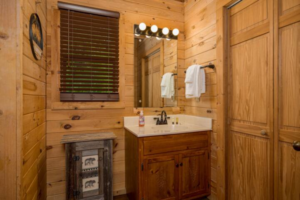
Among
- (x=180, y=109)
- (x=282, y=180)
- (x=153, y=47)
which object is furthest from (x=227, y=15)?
(x=282, y=180)

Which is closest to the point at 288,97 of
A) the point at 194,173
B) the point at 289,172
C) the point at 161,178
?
the point at 289,172

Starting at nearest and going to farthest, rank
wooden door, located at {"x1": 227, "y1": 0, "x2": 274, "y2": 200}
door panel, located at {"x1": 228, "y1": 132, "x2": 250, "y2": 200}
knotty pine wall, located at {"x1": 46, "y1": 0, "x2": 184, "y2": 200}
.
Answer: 1. wooden door, located at {"x1": 227, "y1": 0, "x2": 274, "y2": 200}
2. door panel, located at {"x1": 228, "y1": 132, "x2": 250, "y2": 200}
3. knotty pine wall, located at {"x1": 46, "y1": 0, "x2": 184, "y2": 200}

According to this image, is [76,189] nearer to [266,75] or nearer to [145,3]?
[266,75]

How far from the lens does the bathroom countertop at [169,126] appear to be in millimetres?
1839

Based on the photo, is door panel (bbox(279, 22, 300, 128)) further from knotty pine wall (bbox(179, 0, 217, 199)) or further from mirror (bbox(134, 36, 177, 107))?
mirror (bbox(134, 36, 177, 107))

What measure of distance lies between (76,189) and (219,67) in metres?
1.99

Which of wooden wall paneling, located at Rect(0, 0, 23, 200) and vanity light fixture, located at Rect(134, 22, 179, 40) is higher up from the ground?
vanity light fixture, located at Rect(134, 22, 179, 40)

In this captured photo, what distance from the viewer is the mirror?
233cm

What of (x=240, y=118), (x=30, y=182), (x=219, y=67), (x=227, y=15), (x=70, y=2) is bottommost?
(x=30, y=182)

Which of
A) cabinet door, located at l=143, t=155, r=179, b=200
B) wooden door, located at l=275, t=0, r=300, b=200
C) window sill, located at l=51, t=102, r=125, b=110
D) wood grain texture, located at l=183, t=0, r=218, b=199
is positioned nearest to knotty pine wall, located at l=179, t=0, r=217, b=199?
wood grain texture, located at l=183, t=0, r=218, b=199

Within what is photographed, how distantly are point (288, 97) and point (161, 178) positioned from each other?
138cm

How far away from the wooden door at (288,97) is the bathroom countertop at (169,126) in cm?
76

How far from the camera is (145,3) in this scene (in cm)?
236

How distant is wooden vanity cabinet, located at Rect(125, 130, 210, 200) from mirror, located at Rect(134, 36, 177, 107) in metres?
0.60
